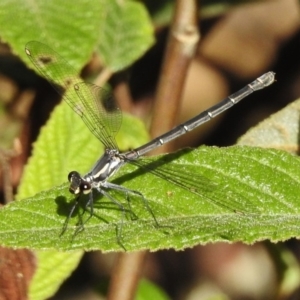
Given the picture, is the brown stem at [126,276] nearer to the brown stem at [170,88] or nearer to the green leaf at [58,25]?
the brown stem at [170,88]

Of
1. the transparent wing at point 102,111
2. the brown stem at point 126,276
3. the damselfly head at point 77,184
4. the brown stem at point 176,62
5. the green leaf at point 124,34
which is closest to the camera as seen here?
the damselfly head at point 77,184

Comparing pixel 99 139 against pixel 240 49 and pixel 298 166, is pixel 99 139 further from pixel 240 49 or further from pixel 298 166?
pixel 240 49

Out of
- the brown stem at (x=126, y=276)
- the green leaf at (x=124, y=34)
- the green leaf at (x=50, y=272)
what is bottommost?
the green leaf at (x=50, y=272)

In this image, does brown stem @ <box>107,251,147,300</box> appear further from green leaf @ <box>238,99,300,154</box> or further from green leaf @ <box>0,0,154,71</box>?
green leaf @ <box>0,0,154,71</box>

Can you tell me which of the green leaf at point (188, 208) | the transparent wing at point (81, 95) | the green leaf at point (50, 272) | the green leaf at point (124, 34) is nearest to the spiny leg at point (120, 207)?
the green leaf at point (188, 208)

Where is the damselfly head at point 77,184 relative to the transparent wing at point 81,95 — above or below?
below

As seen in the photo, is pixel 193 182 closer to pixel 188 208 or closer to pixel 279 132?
pixel 188 208

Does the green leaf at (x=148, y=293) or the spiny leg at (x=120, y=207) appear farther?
the green leaf at (x=148, y=293)

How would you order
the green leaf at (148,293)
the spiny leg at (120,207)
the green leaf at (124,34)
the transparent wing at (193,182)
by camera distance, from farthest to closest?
1. the green leaf at (148,293)
2. the green leaf at (124,34)
3. the transparent wing at (193,182)
4. the spiny leg at (120,207)

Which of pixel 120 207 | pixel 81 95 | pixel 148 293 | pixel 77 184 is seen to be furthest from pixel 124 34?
pixel 120 207
